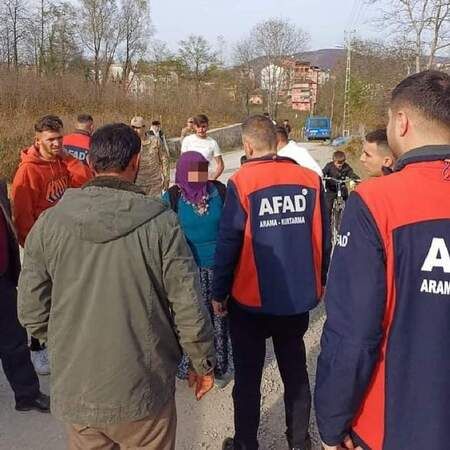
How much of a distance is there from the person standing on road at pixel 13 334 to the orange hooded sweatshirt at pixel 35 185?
0.39 m

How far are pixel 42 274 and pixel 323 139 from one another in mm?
41080

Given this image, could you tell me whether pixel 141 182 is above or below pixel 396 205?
below

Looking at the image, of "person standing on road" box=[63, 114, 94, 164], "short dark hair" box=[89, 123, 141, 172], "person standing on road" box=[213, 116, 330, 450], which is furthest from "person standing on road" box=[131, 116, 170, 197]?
"short dark hair" box=[89, 123, 141, 172]

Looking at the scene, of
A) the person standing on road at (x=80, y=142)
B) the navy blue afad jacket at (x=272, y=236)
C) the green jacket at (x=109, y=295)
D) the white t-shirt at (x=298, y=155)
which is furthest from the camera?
the person standing on road at (x=80, y=142)

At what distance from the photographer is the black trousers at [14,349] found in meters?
3.32

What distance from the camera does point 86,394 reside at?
1944 mm

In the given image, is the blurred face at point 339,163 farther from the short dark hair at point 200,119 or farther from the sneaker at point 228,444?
the sneaker at point 228,444

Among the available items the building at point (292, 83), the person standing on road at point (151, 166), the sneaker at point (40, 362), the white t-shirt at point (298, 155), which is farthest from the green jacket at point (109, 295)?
the building at point (292, 83)

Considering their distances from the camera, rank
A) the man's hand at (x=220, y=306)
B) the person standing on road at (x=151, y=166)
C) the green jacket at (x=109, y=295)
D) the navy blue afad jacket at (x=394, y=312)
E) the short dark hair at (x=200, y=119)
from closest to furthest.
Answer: the navy blue afad jacket at (x=394, y=312) → the green jacket at (x=109, y=295) → the man's hand at (x=220, y=306) → the short dark hair at (x=200, y=119) → the person standing on road at (x=151, y=166)

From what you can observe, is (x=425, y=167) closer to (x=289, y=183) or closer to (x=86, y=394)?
(x=289, y=183)

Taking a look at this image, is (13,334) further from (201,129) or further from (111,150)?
(201,129)

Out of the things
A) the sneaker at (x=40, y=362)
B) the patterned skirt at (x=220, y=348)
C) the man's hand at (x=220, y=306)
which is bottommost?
the sneaker at (x=40, y=362)

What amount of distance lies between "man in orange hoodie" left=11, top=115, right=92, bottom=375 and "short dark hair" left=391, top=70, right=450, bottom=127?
9.73ft

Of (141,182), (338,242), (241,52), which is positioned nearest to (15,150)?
(141,182)
